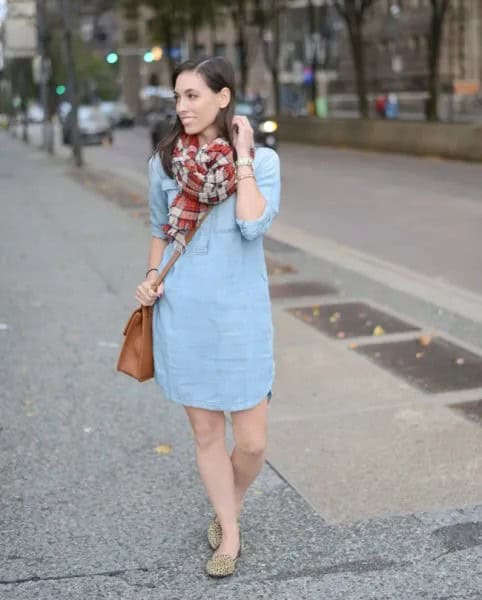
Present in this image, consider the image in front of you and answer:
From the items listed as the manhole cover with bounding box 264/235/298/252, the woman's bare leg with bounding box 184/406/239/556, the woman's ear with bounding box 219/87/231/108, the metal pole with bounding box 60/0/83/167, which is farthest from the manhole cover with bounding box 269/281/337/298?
the metal pole with bounding box 60/0/83/167

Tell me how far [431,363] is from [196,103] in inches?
156

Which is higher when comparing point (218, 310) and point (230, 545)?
point (218, 310)

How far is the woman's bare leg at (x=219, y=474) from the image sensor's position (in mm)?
4227

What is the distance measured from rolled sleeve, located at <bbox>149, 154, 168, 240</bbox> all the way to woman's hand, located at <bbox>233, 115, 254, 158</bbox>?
28cm

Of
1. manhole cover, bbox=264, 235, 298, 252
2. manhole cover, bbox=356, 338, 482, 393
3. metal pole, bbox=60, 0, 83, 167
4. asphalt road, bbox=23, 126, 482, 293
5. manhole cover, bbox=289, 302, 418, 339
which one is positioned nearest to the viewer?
manhole cover, bbox=356, 338, 482, 393

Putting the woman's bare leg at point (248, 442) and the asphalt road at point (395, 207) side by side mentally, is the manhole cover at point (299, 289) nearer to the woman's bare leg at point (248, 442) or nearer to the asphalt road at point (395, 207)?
the asphalt road at point (395, 207)

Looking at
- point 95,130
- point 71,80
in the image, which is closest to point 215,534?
point 71,80

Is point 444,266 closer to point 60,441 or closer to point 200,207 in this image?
point 60,441

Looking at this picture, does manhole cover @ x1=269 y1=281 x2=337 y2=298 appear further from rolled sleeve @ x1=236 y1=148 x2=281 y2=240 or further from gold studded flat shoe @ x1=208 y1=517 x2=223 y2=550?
rolled sleeve @ x1=236 y1=148 x2=281 y2=240

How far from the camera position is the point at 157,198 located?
4.14 meters

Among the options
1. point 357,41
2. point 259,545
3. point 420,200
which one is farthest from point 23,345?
point 357,41

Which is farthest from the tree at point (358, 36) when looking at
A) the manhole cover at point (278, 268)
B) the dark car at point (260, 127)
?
the manhole cover at point (278, 268)

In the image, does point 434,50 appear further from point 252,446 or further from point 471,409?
point 252,446

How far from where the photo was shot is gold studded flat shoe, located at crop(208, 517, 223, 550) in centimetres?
445
